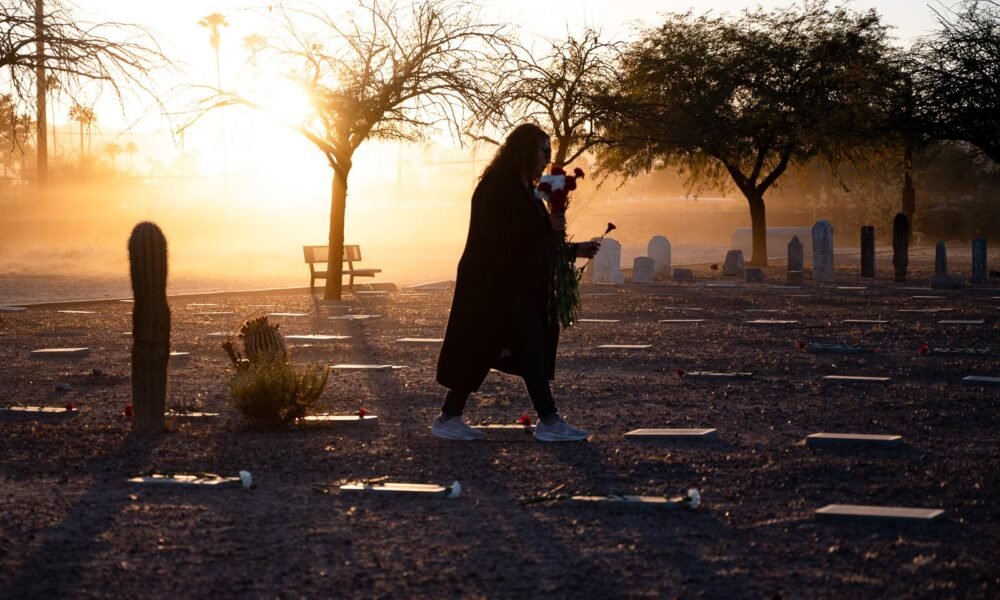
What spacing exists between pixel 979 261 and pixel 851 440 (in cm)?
2065

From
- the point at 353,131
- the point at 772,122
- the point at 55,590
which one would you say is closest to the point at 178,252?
the point at 772,122

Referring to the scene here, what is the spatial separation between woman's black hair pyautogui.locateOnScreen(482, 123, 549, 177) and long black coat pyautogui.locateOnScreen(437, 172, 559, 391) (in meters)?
0.05

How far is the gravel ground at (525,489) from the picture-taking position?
5.71 meters

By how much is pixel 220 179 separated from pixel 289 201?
25.7ft

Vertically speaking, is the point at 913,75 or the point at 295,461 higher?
the point at 913,75

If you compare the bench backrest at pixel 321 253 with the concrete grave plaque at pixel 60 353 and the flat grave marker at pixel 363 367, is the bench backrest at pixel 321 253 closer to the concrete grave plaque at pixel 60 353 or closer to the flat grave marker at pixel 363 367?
the concrete grave plaque at pixel 60 353

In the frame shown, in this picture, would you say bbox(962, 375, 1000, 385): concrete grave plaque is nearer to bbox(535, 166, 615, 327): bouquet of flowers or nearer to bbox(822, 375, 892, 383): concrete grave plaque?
bbox(822, 375, 892, 383): concrete grave plaque

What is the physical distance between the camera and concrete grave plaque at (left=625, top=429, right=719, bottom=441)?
8899 millimetres

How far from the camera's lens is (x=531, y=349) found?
8.81 metres

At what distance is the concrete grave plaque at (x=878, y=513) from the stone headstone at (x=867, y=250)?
23.5m

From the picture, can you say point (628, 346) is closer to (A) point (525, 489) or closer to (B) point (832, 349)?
(B) point (832, 349)

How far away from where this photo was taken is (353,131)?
24.1 m

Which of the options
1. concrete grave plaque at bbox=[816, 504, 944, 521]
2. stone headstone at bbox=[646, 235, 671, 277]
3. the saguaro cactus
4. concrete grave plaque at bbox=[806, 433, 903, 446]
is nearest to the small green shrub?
the saguaro cactus

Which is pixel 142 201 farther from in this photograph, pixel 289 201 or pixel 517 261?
pixel 517 261
